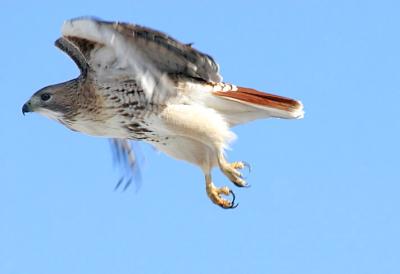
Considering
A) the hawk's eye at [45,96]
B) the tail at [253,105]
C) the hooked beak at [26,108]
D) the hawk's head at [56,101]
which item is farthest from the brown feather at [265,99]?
the hooked beak at [26,108]

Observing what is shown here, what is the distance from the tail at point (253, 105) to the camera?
42.9ft

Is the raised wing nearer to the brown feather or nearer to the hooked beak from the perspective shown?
the brown feather

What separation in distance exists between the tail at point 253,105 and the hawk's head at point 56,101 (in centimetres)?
171

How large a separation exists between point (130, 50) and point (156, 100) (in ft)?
2.98

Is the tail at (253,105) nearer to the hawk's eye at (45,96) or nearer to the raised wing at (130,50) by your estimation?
the raised wing at (130,50)

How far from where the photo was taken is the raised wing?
11781mm

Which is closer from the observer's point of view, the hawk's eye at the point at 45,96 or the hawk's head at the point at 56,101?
the hawk's head at the point at 56,101

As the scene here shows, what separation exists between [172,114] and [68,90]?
132 cm

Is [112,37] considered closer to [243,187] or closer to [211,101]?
[211,101]

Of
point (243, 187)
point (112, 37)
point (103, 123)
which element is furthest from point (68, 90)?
point (243, 187)

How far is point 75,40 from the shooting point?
40.8 feet

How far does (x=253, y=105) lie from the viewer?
42.9 ft

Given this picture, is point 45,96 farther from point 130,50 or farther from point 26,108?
point 130,50

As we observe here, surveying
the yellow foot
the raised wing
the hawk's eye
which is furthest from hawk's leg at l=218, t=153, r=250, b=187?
the hawk's eye
